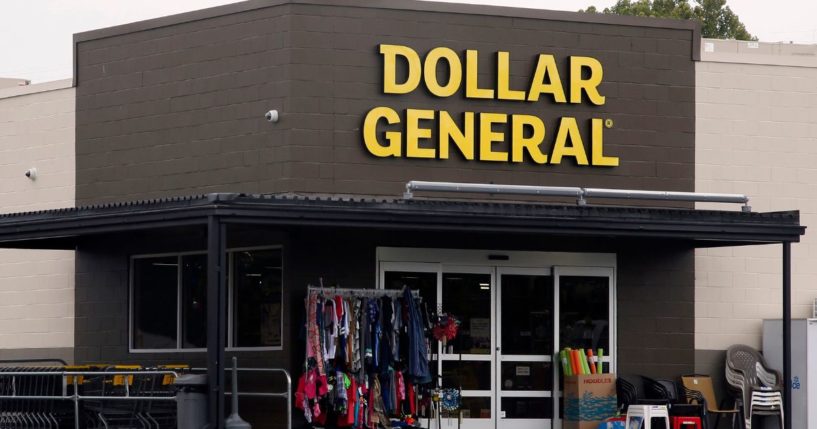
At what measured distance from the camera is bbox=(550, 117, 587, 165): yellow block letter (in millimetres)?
18203

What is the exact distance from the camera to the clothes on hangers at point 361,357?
16.8 m

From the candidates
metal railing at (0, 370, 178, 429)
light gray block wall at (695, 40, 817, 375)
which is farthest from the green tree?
metal railing at (0, 370, 178, 429)

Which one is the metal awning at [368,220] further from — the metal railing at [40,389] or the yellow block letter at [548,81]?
the yellow block letter at [548,81]

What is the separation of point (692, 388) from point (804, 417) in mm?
1499

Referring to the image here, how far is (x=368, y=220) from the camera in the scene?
15305 millimetres

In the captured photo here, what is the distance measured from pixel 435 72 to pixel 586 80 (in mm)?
2127

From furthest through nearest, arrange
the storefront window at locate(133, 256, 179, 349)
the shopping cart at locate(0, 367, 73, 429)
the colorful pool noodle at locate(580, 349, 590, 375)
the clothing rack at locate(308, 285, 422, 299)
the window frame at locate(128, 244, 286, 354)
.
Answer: the storefront window at locate(133, 256, 179, 349) → the colorful pool noodle at locate(580, 349, 590, 375) → the window frame at locate(128, 244, 286, 354) → the clothing rack at locate(308, 285, 422, 299) → the shopping cart at locate(0, 367, 73, 429)

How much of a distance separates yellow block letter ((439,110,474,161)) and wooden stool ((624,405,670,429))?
12.7 feet

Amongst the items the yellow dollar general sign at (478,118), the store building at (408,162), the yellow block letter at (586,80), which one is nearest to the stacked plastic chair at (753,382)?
the store building at (408,162)

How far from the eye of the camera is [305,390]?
54.7 ft

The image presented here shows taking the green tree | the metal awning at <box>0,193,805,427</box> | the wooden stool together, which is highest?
the green tree

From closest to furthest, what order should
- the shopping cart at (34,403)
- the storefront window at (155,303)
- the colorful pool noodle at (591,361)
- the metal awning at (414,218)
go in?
the metal awning at (414,218) < the shopping cart at (34,403) < the colorful pool noodle at (591,361) < the storefront window at (155,303)

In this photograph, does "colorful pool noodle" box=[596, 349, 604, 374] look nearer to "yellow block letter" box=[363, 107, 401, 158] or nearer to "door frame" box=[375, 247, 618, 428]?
"door frame" box=[375, 247, 618, 428]

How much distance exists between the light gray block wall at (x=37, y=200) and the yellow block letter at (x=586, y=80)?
7.20 m
